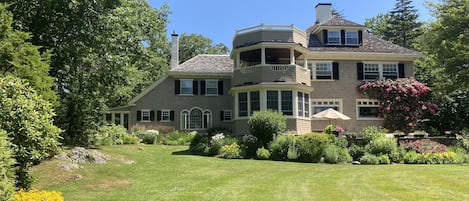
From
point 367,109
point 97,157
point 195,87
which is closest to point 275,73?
point 195,87

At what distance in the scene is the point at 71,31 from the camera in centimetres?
1536

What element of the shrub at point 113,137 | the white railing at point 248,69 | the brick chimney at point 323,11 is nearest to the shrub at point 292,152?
the white railing at point 248,69

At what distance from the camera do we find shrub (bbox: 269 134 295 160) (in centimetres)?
1711

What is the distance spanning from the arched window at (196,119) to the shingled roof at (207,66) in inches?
118

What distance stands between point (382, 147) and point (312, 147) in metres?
3.42

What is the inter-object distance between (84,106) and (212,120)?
12.0m

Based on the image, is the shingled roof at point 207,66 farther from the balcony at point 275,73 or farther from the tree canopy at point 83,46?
the tree canopy at point 83,46

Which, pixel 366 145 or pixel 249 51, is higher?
pixel 249 51

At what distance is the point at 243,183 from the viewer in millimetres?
10344

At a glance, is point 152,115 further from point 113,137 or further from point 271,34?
point 271,34

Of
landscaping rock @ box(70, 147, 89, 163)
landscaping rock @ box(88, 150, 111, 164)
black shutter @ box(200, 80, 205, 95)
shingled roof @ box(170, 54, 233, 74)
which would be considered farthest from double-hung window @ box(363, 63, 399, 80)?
landscaping rock @ box(70, 147, 89, 163)

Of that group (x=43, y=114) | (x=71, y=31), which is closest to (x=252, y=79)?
(x=71, y=31)

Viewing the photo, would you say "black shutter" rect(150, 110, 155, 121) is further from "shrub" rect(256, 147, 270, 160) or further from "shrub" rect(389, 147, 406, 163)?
"shrub" rect(389, 147, 406, 163)

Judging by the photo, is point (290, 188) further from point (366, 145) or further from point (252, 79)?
point (252, 79)
